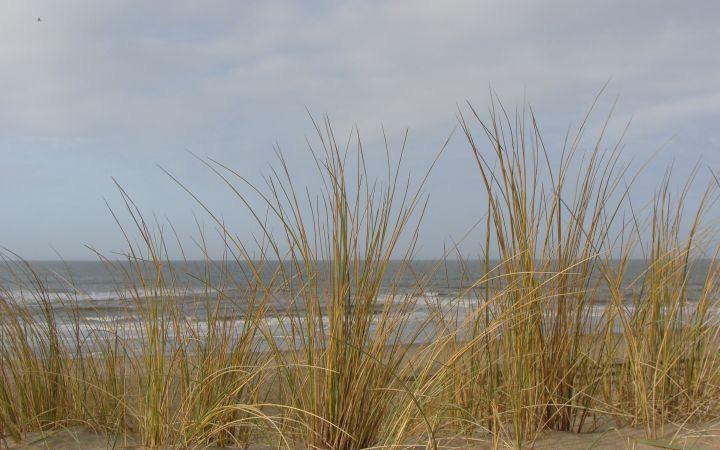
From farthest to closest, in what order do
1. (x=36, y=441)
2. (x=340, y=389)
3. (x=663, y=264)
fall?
(x=663, y=264)
(x=36, y=441)
(x=340, y=389)

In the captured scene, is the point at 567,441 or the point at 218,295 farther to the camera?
the point at 218,295

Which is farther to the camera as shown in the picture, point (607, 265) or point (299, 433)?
point (607, 265)

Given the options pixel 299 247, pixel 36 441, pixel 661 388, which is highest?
pixel 299 247

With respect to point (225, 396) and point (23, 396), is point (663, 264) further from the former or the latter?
point (23, 396)

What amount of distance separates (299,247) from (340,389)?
0.41 metres

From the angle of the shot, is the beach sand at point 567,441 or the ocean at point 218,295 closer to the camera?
the beach sand at point 567,441

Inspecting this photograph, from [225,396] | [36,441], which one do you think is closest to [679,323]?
[225,396]

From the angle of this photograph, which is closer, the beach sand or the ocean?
the beach sand

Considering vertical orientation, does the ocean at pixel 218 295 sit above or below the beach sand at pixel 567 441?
above

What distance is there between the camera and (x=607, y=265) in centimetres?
215

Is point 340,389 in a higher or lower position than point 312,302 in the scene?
lower

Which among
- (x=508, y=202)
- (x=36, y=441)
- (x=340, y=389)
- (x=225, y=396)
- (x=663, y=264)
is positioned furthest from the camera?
(x=663, y=264)

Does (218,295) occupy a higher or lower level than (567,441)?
higher

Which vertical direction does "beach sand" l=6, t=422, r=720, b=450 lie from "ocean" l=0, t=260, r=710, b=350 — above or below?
below
